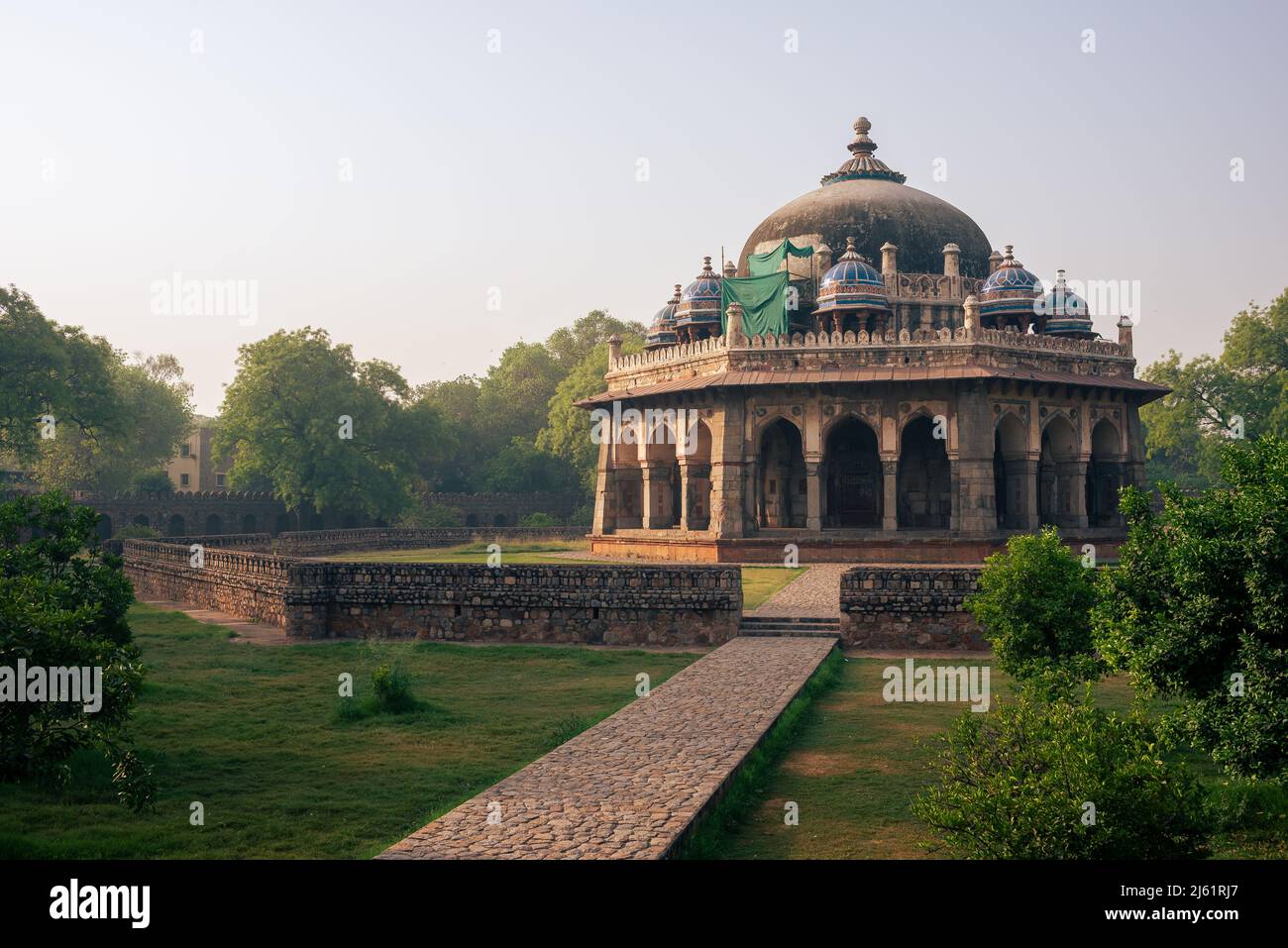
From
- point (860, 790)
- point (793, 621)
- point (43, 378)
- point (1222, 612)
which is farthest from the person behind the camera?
point (43, 378)

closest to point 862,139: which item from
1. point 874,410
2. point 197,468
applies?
point 874,410

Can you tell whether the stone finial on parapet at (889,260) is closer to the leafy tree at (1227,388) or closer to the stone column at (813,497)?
the stone column at (813,497)

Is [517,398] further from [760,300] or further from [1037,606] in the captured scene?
[1037,606]

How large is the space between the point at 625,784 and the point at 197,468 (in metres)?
75.2

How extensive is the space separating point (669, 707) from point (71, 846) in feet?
20.3

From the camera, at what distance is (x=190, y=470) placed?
76.2 m

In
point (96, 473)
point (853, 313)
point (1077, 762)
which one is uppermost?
point (853, 313)

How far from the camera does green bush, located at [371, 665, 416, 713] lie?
40.4ft

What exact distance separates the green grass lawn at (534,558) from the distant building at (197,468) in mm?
38207

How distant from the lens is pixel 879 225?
39.9m
